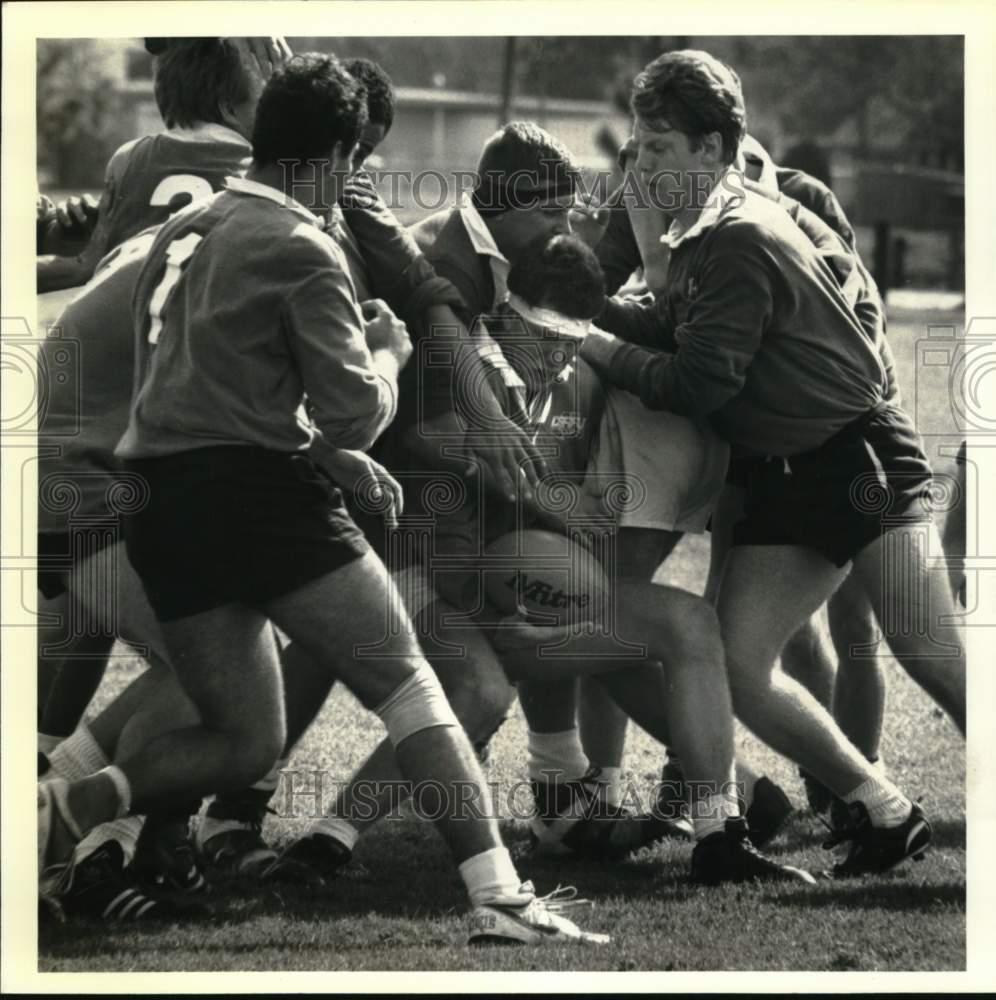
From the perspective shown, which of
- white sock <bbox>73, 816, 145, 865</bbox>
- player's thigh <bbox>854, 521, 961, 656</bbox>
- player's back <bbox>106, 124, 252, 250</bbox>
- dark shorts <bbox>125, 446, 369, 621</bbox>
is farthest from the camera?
player's back <bbox>106, 124, 252, 250</bbox>

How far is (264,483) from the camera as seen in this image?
3828mm

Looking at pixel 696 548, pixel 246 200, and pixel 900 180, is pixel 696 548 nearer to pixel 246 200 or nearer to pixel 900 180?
pixel 900 180

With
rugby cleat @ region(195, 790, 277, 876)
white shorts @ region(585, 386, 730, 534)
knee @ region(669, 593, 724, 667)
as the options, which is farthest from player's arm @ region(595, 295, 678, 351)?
Result: rugby cleat @ region(195, 790, 277, 876)

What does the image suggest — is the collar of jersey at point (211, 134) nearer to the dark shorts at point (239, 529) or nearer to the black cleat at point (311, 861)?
the dark shorts at point (239, 529)

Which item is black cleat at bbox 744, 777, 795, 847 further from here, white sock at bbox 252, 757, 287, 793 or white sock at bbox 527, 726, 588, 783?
white sock at bbox 252, 757, 287, 793

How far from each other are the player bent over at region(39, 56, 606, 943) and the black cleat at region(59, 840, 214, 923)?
0.23m

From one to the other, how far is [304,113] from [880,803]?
7.47 feet

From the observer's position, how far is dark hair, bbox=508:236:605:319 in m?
4.23

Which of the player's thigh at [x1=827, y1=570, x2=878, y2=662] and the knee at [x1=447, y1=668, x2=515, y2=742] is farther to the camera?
the player's thigh at [x1=827, y1=570, x2=878, y2=662]

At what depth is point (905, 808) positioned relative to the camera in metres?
4.40

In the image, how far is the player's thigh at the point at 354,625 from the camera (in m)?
3.84

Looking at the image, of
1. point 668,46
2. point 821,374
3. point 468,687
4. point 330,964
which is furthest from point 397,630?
point 668,46

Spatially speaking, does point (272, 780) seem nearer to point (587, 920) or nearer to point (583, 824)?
point (583, 824)

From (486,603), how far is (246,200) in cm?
122
